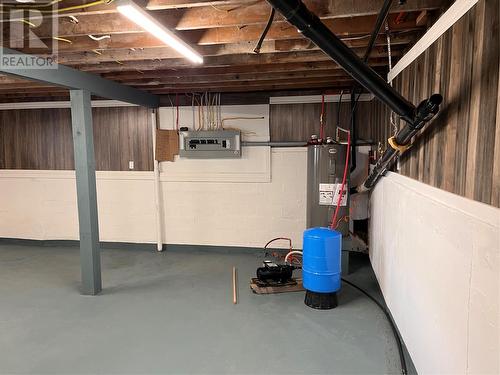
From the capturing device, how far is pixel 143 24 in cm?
201

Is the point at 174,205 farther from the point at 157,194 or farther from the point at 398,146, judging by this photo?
the point at 398,146

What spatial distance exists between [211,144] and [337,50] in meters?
3.41

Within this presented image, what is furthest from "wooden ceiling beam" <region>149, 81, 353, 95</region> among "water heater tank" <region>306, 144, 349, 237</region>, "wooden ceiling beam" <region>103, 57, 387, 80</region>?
"water heater tank" <region>306, 144, 349, 237</region>

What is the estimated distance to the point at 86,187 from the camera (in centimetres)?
351

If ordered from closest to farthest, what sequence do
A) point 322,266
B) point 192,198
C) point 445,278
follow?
point 445,278
point 322,266
point 192,198

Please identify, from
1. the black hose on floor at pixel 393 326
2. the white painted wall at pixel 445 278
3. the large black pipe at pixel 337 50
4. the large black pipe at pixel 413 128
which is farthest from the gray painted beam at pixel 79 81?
the black hose on floor at pixel 393 326

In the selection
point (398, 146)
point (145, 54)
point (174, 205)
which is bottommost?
point (174, 205)

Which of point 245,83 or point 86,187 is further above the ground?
point 245,83

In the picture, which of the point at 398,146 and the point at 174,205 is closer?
the point at 398,146

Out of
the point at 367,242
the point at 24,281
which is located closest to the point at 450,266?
the point at 367,242

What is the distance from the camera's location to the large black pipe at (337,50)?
4.61 feet

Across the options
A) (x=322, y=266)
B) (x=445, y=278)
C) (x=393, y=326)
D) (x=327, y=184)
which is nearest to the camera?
(x=445, y=278)

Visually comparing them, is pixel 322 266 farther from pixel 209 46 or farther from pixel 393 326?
pixel 209 46

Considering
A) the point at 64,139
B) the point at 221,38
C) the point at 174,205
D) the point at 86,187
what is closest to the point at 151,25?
the point at 221,38
